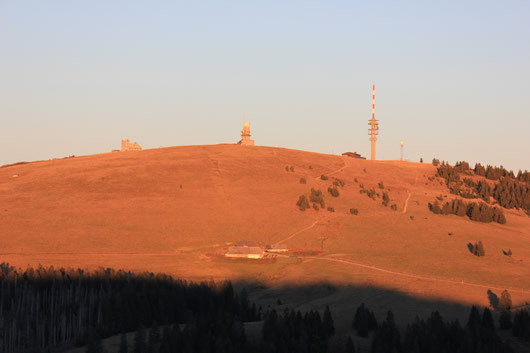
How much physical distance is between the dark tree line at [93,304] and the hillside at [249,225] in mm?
9241

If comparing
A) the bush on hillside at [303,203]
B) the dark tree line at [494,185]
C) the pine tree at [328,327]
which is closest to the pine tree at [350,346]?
the pine tree at [328,327]

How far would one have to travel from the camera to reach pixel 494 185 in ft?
426

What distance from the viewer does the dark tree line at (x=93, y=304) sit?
57312 millimetres

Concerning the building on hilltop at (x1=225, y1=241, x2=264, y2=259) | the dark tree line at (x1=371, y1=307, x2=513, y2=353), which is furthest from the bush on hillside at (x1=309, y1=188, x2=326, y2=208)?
the dark tree line at (x1=371, y1=307, x2=513, y2=353)

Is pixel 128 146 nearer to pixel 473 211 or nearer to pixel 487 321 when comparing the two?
pixel 473 211

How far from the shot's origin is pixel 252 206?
10275cm

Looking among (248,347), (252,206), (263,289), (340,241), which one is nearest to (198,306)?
(263,289)

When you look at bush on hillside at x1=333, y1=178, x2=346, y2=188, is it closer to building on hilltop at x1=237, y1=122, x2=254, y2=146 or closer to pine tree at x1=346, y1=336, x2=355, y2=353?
building on hilltop at x1=237, y1=122, x2=254, y2=146

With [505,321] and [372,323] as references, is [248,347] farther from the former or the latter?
[505,321]

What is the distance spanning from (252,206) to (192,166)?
2225cm

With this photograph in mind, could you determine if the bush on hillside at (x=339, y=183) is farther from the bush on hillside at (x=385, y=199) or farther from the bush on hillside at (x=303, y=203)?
the bush on hillside at (x=303, y=203)

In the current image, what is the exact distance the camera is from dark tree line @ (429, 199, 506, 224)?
105 meters

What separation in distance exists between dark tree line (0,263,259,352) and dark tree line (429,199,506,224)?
49899mm

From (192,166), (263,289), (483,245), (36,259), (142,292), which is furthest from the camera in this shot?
(192,166)
